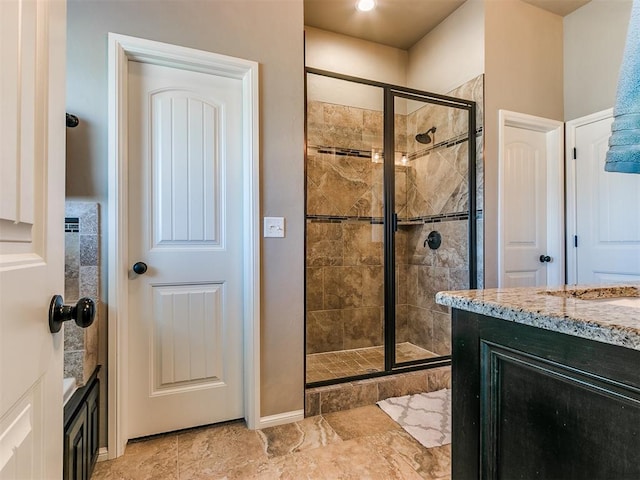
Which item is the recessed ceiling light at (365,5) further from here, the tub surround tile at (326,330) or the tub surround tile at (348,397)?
the tub surround tile at (348,397)

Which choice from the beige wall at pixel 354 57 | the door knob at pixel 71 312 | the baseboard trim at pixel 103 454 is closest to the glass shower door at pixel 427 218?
the beige wall at pixel 354 57

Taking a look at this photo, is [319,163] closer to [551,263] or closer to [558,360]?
[551,263]

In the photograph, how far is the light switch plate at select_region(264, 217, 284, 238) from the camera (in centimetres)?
198

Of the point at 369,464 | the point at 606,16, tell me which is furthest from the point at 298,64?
the point at 606,16

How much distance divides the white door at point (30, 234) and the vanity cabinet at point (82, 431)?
0.74 meters

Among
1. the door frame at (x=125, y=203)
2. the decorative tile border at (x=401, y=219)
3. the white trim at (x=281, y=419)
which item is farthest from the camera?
the decorative tile border at (x=401, y=219)

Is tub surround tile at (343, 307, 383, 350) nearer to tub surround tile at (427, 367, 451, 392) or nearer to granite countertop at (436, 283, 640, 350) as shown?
tub surround tile at (427, 367, 451, 392)

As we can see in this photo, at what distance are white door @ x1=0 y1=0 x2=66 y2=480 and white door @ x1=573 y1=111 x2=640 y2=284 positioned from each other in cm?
328

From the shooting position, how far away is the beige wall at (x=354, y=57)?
3.05 metres

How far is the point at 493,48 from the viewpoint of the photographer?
262 cm

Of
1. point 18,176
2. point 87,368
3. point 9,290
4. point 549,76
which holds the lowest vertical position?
point 87,368

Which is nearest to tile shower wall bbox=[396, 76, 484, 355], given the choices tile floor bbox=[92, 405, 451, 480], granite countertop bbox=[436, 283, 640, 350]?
tile floor bbox=[92, 405, 451, 480]

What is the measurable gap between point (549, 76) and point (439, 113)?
101cm

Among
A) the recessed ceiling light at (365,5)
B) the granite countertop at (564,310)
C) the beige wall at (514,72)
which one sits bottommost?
the granite countertop at (564,310)
